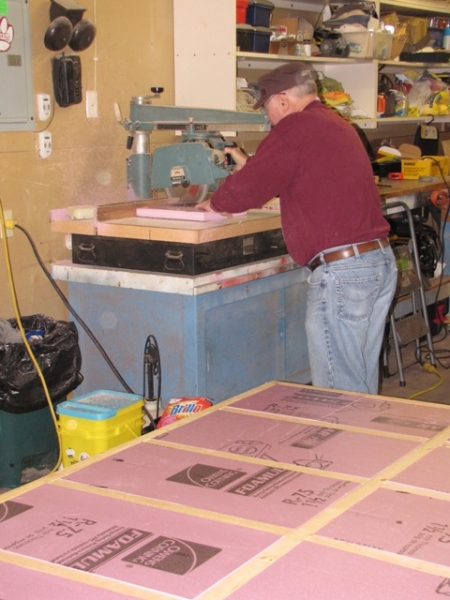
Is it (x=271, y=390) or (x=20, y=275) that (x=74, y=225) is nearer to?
(x=20, y=275)

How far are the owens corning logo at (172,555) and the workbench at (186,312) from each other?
1.66m

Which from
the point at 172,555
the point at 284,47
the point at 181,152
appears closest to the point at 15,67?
the point at 181,152

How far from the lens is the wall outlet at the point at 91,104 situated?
11.3 feet

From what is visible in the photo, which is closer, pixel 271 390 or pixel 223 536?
pixel 223 536

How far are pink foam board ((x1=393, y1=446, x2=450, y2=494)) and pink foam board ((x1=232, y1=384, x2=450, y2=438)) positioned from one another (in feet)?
0.48

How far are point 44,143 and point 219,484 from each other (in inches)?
79.8

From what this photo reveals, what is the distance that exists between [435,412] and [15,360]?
154 centimetres

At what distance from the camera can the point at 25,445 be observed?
3098 mm

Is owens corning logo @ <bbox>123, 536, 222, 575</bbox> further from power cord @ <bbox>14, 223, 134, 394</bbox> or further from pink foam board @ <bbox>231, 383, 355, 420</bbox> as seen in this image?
power cord @ <bbox>14, 223, 134, 394</bbox>

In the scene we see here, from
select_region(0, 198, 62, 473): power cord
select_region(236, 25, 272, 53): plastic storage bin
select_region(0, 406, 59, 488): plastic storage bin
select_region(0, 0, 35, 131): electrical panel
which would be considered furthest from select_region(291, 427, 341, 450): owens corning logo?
select_region(236, 25, 272, 53): plastic storage bin

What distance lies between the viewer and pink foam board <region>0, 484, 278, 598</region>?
1.29 metres

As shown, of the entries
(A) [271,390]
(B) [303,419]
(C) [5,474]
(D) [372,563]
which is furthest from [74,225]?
(D) [372,563]

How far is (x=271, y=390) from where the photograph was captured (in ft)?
7.66

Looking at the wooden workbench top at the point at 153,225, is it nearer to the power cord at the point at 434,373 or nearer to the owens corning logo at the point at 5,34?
the owens corning logo at the point at 5,34
